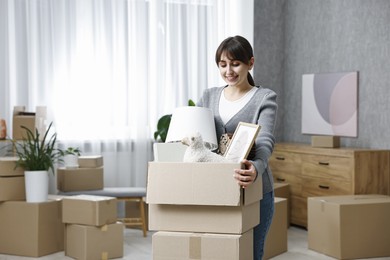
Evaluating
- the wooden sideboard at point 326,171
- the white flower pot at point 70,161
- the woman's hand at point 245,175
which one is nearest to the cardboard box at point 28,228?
the white flower pot at point 70,161

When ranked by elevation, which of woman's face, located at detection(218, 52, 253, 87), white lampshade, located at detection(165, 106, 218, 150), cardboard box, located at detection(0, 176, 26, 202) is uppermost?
woman's face, located at detection(218, 52, 253, 87)

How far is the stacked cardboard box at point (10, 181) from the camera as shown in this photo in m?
4.46

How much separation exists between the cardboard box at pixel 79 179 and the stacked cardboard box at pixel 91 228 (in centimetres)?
74

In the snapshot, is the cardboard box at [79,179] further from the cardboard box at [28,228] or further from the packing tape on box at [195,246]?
the packing tape on box at [195,246]

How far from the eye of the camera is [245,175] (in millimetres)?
1890

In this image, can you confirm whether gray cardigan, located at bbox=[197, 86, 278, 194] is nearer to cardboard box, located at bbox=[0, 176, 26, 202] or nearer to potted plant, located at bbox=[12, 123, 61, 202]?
potted plant, located at bbox=[12, 123, 61, 202]

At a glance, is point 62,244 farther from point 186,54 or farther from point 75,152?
point 186,54

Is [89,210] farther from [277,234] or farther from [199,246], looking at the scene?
[199,246]

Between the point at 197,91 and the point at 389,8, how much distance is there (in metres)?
2.02

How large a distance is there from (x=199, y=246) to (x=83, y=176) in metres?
3.39

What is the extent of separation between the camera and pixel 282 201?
4730 millimetres

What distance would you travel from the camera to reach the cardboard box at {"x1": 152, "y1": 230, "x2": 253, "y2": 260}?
6.47ft

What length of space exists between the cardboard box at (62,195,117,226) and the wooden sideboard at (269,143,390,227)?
72.8 inches

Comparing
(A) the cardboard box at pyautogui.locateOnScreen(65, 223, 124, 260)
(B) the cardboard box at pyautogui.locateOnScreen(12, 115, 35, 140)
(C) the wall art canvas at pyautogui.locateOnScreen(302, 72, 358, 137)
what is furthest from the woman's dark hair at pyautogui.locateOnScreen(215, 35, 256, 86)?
(C) the wall art canvas at pyautogui.locateOnScreen(302, 72, 358, 137)
